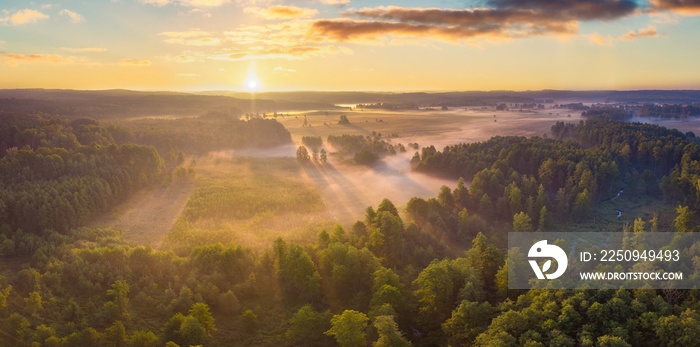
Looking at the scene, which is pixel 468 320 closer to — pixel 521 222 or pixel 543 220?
pixel 521 222

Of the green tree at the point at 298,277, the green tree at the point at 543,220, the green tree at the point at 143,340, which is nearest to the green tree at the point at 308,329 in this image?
the green tree at the point at 298,277

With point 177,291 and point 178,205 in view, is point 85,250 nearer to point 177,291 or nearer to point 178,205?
point 177,291

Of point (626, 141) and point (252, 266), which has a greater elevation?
point (626, 141)

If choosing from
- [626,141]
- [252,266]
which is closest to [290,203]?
[252,266]

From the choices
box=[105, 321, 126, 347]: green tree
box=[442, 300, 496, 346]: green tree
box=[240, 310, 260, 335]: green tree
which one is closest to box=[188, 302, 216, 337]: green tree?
box=[240, 310, 260, 335]: green tree

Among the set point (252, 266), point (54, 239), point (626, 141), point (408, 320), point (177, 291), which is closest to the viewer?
point (408, 320)

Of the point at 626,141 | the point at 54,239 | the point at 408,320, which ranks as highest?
the point at 626,141
